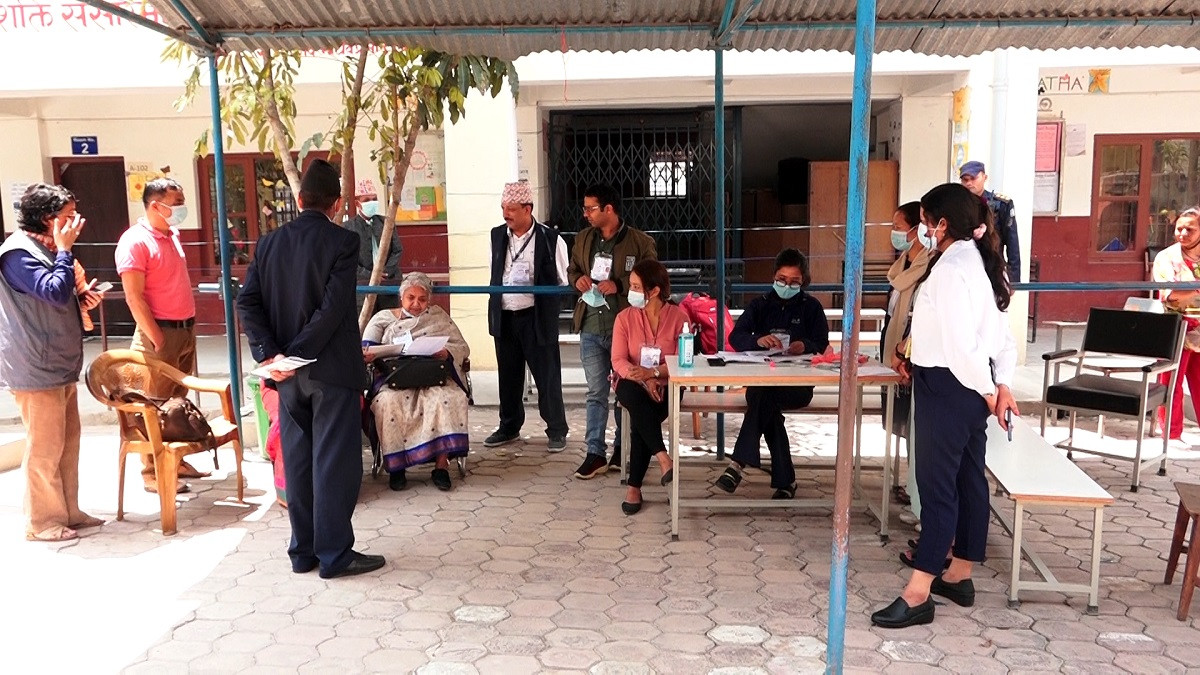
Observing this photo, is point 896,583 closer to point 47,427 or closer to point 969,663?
Answer: point 969,663

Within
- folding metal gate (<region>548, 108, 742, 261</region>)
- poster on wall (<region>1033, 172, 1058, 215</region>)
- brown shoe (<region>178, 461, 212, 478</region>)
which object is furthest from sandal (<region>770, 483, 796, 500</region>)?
poster on wall (<region>1033, 172, 1058, 215</region>)

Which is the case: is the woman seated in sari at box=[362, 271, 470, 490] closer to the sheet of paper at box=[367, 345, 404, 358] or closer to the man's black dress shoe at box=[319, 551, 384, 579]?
the sheet of paper at box=[367, 345, 404, 358]

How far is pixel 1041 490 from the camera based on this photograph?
3.62 m

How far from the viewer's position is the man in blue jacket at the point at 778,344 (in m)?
4.92

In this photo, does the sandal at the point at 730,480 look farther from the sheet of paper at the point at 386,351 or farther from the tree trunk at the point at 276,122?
the tree trunk at the point at 276,122

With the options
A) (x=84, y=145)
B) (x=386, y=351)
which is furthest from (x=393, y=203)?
(x=84, y=145)

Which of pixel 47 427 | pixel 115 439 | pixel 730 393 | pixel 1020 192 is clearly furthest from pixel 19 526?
pixel 1020 192

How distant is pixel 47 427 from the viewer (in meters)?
4.53

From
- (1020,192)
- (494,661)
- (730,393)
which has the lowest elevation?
(494,661)

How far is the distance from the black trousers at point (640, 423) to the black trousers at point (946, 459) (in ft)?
4.82

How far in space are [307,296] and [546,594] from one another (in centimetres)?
153

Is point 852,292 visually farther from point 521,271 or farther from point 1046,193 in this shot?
point 1046,193

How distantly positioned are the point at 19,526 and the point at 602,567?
2.93 meters

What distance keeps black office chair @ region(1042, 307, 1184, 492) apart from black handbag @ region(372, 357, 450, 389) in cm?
341
